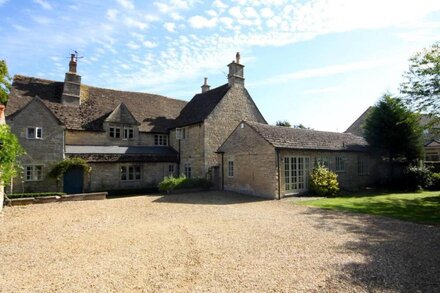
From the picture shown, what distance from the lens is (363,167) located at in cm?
2459

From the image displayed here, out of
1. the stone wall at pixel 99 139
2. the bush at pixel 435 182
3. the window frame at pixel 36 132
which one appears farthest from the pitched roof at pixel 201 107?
the bush at pixel 435 182

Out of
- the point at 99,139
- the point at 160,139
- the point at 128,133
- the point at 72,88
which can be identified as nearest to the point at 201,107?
the point at 160,139

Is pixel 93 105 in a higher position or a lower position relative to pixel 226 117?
higher

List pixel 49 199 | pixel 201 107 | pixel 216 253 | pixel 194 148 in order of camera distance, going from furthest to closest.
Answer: pixel 201 107 < pixel 194 148 < pixel 49 199 < pixel 216 253

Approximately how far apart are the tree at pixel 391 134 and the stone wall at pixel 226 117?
1062 cm

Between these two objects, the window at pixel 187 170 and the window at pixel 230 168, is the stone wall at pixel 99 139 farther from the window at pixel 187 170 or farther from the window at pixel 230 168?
the window at pixel 230 168

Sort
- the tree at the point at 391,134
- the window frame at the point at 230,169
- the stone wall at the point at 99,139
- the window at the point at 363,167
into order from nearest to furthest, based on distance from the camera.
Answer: the window frame at the point at 230,169 < the stone wall at the point at 99,139 < the window at the point at 363,167 < the tree at the point at 391,134

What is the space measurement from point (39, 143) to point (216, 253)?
1942 centimetres

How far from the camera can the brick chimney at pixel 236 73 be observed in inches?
1053

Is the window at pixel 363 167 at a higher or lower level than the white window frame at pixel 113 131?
lower

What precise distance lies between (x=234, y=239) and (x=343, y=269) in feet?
11.4

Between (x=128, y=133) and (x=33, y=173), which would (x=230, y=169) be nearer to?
(x=128, y=133)

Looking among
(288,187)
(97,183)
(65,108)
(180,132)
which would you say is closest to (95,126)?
(65,108)

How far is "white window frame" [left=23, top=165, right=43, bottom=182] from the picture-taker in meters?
20.3
